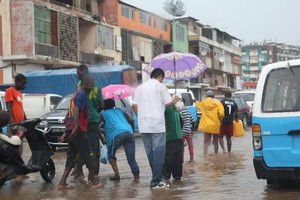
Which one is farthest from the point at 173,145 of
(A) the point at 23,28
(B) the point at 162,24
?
(B) the point at 162,24

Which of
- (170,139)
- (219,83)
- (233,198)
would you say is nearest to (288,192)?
(233,198)

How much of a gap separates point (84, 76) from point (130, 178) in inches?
83.8

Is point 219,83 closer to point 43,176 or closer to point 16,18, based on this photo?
point 16,18

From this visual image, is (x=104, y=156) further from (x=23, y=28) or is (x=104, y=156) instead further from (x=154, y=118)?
(x=23, y=28)

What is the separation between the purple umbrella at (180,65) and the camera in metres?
12.0

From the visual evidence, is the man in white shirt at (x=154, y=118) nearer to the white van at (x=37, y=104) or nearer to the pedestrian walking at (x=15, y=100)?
the pedestrian walking at (x=15, y=100)

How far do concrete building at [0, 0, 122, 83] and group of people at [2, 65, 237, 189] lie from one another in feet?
80.9

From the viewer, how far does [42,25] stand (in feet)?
112

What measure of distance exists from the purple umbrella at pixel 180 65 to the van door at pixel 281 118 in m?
4.86

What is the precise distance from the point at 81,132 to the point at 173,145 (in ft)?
5.06

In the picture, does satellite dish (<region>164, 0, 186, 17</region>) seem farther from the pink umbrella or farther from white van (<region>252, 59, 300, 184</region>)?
white van (<region>252, 59, 300, 184</region>)

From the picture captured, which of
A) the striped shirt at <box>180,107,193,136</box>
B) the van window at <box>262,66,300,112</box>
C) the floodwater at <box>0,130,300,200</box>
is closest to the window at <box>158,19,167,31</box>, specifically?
the striped shirt at <box>180,107,193,136</box>

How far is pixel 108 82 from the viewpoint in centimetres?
2305

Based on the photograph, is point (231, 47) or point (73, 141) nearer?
point (73, 141)
